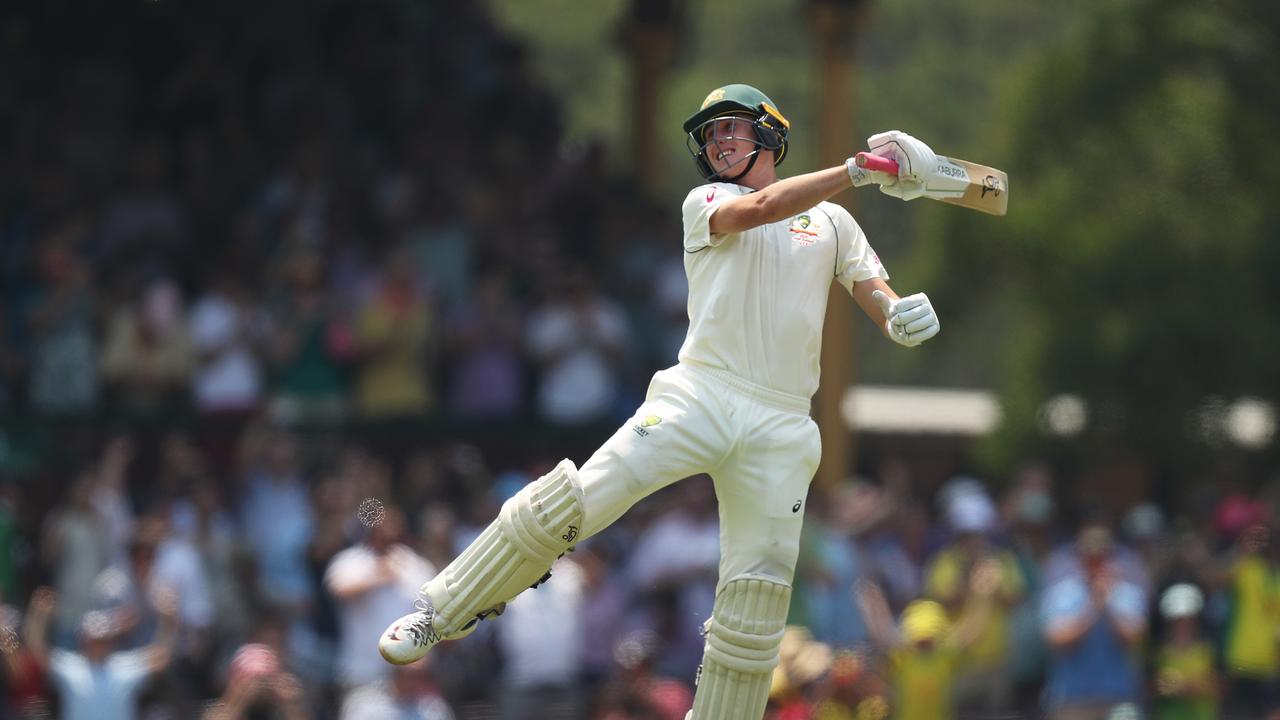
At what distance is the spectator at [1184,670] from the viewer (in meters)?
Result: 12.3

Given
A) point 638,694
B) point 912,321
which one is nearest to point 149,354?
point 638,694

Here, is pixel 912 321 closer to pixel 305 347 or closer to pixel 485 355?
pixel 305 347

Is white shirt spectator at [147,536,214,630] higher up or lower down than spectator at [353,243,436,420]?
lower down

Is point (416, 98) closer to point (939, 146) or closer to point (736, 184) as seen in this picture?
point (736, 184)

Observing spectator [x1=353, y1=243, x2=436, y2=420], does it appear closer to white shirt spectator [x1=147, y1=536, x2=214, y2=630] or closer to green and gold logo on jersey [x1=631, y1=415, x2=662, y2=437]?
white shirt spectator [x1=147, y1=536, x2=214, y2=630]

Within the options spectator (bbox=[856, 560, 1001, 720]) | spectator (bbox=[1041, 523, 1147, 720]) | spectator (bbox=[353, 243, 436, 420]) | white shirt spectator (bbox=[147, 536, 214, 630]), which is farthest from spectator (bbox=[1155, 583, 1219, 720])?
white shirt spectator (bbox=[147, 536, 214, 630])

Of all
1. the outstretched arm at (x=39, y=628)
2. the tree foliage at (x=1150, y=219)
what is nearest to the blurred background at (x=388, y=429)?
the outstretched arm at (x=39, y=628)

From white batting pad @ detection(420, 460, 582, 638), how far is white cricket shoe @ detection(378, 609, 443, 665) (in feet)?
0.11

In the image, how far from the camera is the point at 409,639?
23.0 ft

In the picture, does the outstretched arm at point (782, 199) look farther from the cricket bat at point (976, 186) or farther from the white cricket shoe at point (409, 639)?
the white cricket shoe at point (409, 639)

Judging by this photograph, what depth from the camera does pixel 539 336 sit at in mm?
14125

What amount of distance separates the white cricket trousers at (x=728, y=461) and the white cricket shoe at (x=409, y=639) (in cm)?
64

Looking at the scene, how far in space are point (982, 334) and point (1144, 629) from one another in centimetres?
3439

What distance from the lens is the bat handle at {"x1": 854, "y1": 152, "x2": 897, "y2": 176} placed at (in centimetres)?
651
